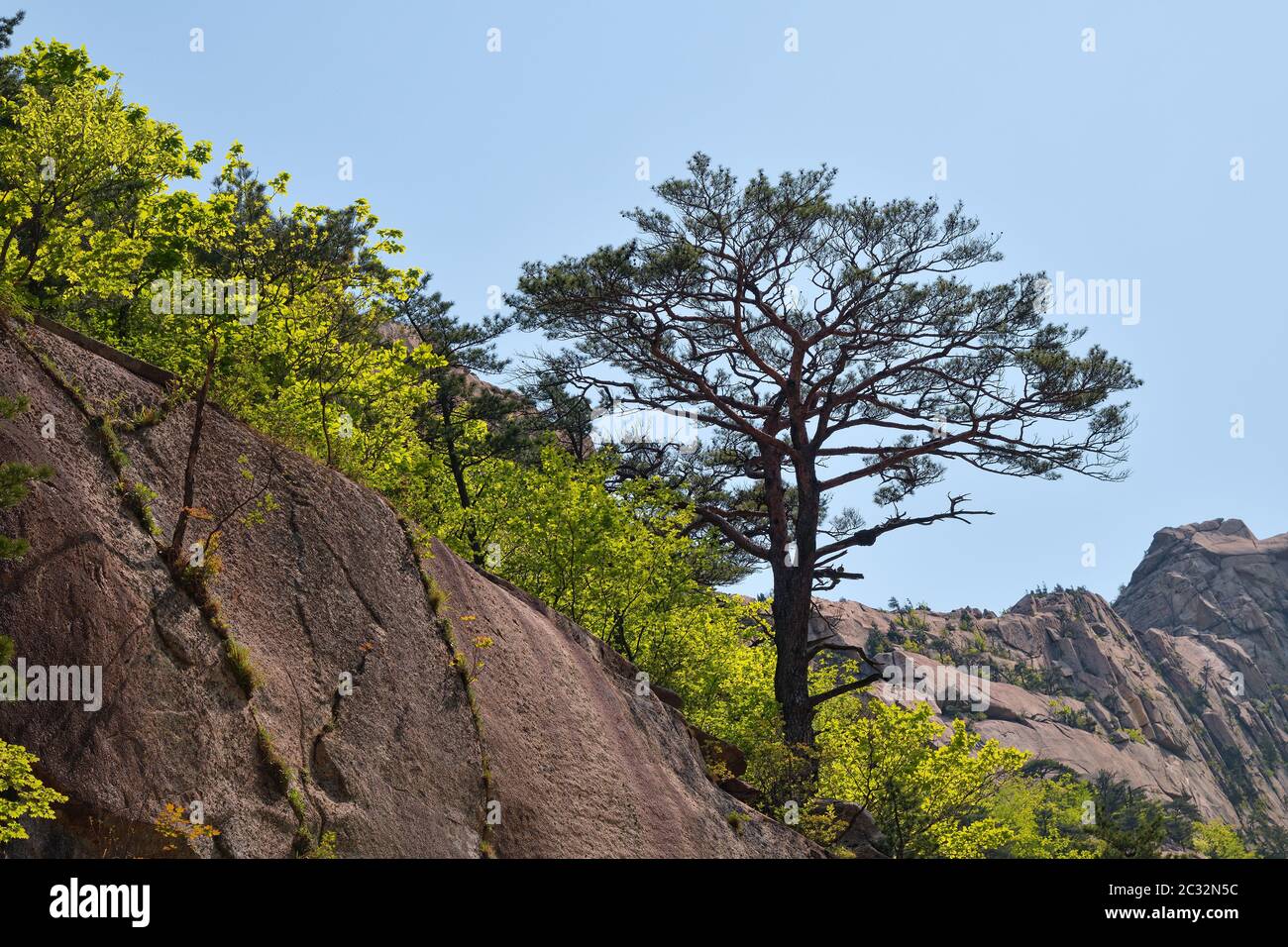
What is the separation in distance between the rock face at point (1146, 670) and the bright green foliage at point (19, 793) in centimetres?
6236

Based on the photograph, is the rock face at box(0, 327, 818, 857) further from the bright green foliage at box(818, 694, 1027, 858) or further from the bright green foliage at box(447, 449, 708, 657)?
the bright green foliage at box(818, 694, 1027, 858)

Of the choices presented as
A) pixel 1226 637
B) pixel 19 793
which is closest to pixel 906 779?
pixel 19 793

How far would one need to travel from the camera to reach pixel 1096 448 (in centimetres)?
2595

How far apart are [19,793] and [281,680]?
2.93 metres

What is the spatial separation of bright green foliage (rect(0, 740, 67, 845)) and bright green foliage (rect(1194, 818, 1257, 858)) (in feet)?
255

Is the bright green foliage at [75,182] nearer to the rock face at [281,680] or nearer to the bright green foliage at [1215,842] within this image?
the rock face at [281,680]

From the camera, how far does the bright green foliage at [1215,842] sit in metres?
73.7

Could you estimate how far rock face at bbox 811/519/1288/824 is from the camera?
8556 cm

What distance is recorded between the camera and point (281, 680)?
10891mm

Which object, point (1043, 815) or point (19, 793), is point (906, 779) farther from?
point (1043, 815)

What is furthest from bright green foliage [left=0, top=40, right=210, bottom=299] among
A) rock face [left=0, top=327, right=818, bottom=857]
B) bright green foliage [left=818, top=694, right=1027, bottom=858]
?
bright green foliage [left=818, top=694, right=1027, bottom=858]
